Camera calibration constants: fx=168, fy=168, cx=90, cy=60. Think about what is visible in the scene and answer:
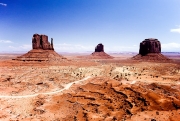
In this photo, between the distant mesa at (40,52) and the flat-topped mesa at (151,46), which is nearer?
the distant mesa at (40,52)

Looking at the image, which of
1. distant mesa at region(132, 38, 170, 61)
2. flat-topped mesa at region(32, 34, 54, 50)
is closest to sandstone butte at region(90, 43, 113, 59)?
distant mesa at region(132, 38, 170, 61)

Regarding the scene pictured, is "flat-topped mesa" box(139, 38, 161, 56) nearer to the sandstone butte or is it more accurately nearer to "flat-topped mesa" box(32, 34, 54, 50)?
the sandstone butte

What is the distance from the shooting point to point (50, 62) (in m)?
77.5

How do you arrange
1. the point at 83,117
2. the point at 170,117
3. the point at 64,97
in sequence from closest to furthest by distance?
the point at 170,117, the point at 83,117, the point at 64,97

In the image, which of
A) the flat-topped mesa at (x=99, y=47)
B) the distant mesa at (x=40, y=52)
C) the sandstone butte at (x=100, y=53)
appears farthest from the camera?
the flat-topped mesa at (x=99, y=47)

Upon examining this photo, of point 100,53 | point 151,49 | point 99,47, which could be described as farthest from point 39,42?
point 99,47

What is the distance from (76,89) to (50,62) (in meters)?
47.8

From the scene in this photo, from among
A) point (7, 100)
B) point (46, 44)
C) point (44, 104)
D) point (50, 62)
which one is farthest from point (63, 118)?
point (46, 44)

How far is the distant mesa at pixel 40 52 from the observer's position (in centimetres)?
8076

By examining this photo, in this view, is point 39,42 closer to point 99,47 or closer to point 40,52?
point 40,52

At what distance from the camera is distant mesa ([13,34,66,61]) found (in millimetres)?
80762

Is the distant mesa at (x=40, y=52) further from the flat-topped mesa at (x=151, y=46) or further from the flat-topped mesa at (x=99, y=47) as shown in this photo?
the flat-topped mesa at (x=99, y=47)

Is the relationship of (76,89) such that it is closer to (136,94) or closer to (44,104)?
(44,104)

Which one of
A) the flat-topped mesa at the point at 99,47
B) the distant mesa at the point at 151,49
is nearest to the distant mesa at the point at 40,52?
the distant mesa at the point at 151,49
